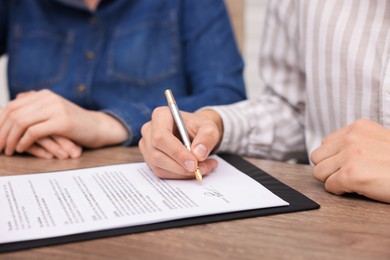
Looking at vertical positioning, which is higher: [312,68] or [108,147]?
[312,68]

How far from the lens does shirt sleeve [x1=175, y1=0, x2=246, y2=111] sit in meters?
1.19

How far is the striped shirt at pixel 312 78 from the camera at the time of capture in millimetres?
811

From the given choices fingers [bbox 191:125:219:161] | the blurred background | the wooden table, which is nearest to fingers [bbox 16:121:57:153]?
fingers [bbox 191:125:219:161]

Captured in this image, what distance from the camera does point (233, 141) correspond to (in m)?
0.88

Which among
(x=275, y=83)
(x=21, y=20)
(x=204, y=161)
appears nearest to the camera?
(x=204, y=161)

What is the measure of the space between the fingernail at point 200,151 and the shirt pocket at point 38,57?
2.18 feet

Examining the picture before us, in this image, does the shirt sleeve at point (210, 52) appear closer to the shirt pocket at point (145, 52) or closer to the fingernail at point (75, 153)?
the shirt pocket at point (145, 52)

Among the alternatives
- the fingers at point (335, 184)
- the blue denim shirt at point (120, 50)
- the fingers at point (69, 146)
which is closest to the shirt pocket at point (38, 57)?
the blue denim shirt at point (120, 50)

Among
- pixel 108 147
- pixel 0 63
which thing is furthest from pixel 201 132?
pixel 0 63

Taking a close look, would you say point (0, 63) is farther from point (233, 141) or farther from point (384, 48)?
point (384, 48)

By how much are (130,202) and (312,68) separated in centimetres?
47

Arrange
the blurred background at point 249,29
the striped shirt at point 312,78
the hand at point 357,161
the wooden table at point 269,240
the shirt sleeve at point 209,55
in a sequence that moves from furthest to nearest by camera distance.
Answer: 1. the blurred background at point 249,29
2. the shirt sleeve at point 209,55
3. the striped shirt at point 312,78
4. the hand at point 357,161
5. the wooden table at point 269,240

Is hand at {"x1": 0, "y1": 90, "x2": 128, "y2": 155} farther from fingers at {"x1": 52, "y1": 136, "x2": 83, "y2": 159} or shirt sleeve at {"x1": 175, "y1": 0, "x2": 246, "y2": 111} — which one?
shirt sleeve at {"x1": 175, "y1": 0, "x2": 246, "y2": 111}

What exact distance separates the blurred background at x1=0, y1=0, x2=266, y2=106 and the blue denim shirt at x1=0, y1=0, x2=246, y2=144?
484 millimetres
